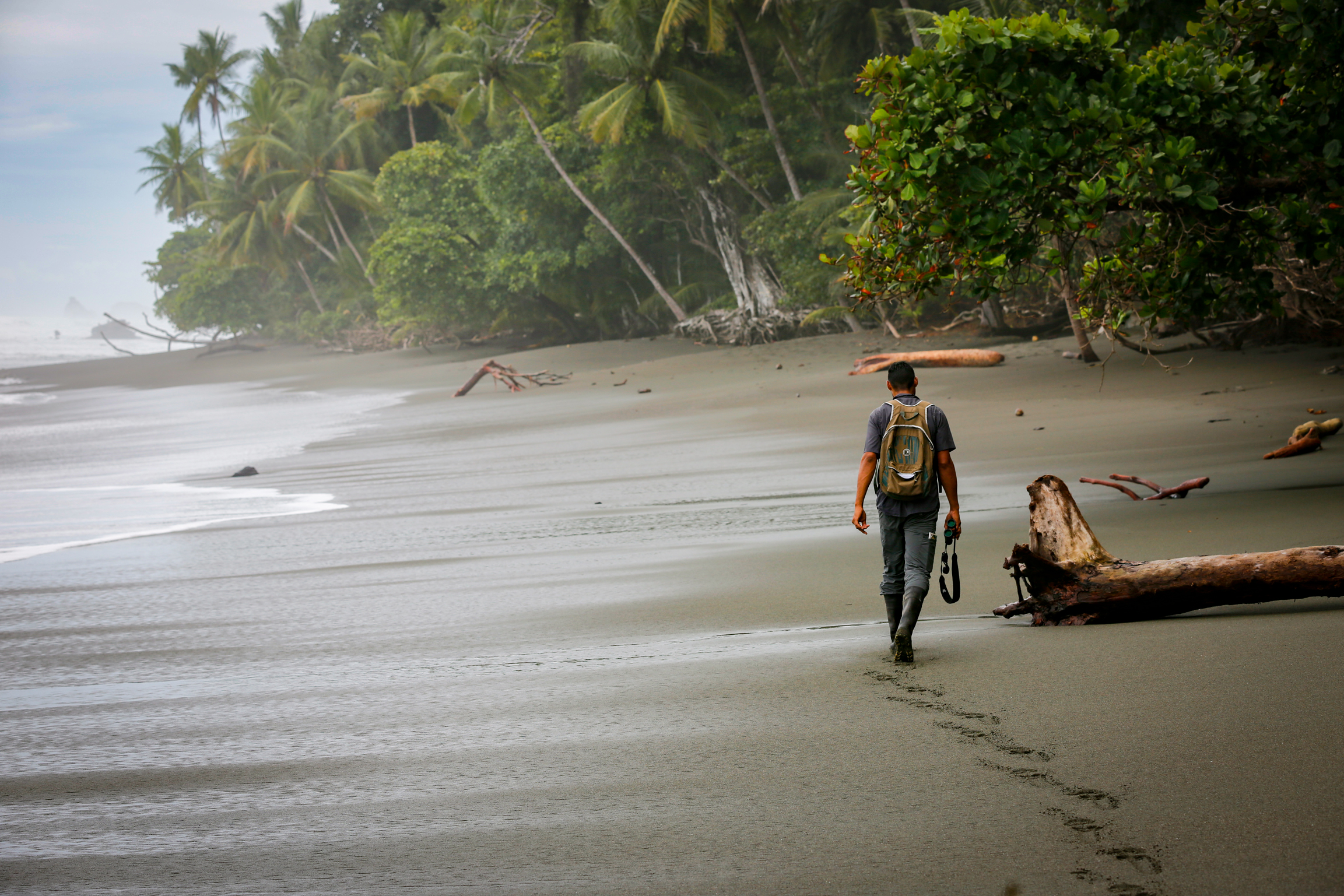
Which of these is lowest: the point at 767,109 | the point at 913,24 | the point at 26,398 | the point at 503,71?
the point at 26,398

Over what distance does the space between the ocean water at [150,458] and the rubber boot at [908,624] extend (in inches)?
291

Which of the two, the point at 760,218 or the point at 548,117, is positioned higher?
the point at 548,117

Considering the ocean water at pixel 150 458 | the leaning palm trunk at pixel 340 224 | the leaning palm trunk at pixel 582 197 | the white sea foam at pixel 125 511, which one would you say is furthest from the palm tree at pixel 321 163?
the white sea foam at pixel 125 511

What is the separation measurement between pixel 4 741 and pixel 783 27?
24388mm

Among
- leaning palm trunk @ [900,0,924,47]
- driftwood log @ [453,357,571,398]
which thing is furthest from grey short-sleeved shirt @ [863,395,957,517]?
driftwood log @ [453,357,571,398]

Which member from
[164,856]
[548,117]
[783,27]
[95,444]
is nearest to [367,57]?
[548,117]

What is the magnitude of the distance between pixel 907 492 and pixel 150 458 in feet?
54.1

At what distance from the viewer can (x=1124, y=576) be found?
15.4 ft

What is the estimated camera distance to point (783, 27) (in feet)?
82.6

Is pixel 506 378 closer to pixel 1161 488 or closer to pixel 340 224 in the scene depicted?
pixel 1161 488

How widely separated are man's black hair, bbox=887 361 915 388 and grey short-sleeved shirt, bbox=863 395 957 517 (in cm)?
7

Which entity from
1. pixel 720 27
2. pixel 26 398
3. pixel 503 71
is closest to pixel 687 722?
pixel 720 27

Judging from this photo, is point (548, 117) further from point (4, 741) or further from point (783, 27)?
point (4, 741)

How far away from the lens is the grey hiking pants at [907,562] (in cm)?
438
